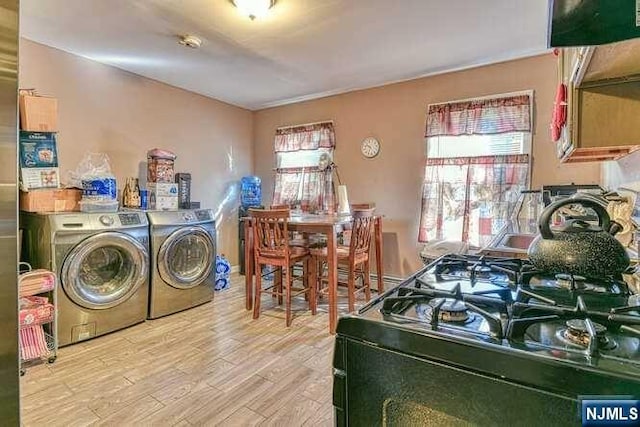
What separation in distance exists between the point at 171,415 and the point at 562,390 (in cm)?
191

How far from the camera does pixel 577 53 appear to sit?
1.15 metres

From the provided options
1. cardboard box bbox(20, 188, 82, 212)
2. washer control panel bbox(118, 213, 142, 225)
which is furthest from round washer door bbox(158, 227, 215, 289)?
cardboard box bbox(20, 188, 82, 212)

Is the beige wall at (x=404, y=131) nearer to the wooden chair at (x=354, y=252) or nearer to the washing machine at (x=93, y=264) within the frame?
the wooden chair at (x=354, y=252)

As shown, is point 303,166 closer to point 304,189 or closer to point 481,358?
point 304,189

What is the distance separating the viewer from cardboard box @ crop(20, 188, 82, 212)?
99.6 inches

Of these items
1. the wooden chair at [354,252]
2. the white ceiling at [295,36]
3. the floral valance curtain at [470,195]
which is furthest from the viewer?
the floral valance curtain at [470,195]

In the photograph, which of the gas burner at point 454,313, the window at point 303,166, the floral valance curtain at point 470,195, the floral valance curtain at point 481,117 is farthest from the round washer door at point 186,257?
the gas burner at point 454,313

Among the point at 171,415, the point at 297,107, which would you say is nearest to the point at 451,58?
the point at 297,107

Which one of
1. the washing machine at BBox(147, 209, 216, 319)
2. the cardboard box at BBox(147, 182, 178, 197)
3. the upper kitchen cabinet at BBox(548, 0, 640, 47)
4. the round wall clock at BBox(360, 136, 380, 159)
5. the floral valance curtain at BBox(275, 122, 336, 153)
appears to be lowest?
the washing machine at BBox(147, 209, 216, 319)

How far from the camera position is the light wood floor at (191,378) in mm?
1794

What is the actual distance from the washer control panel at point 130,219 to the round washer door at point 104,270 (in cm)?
12

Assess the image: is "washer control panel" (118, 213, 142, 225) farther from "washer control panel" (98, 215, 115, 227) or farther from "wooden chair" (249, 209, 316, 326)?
"wooden chair" (249, 209, 316, 326)

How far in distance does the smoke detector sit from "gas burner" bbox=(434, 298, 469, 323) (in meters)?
2.90

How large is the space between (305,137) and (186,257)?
7.16 feet
